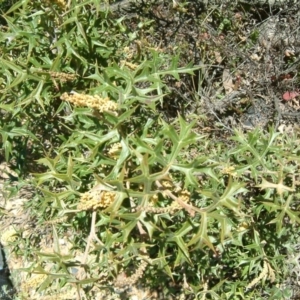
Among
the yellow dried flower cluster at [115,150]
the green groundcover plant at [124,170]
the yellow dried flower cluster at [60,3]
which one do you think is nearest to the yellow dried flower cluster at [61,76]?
the green groundcover plant at [124,170]

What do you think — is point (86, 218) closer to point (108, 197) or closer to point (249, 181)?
point (108, 197)

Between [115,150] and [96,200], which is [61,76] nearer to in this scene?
[115,150]

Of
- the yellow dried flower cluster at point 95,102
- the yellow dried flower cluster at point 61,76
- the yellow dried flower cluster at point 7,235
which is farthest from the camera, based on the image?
the yellow dried flower cluster at point 7,235

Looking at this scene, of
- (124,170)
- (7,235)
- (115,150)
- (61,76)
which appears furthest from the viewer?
(7,235)

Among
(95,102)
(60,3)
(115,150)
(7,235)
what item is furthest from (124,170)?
(7,235)

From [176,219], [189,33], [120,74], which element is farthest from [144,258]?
[189,33]

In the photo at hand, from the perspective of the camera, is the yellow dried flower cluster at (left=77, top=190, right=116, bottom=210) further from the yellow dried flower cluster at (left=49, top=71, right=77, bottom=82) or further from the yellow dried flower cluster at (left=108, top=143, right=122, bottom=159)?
the yellow dried flower cluster at (left=49, top=71, right=77, bottom=82)

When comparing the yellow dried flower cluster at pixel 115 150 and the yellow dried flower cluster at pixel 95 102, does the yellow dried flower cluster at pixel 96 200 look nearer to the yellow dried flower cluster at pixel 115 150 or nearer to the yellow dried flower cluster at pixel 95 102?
the yellow dried flower cluster at pixel 115 150
